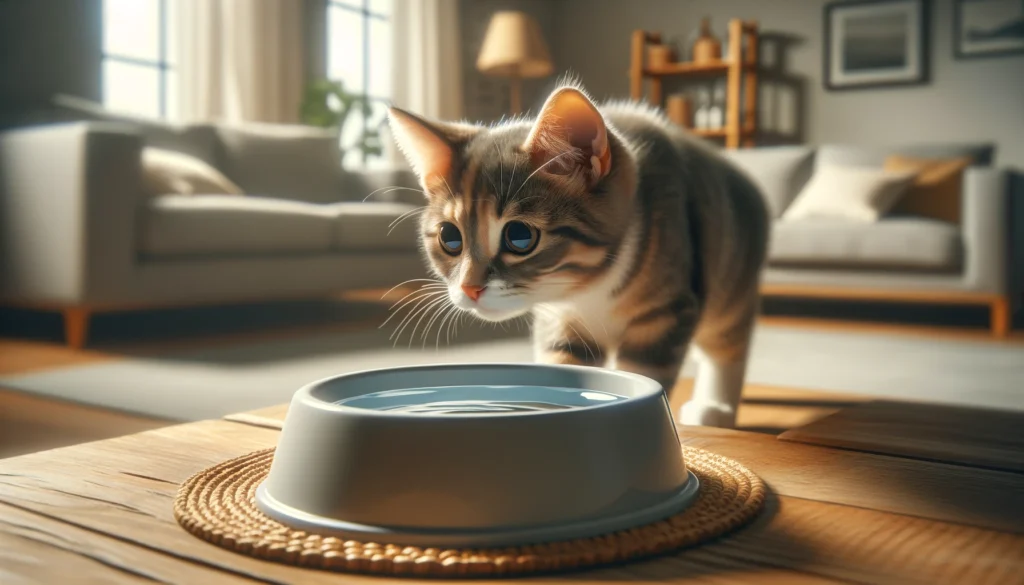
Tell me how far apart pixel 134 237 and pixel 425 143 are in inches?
91.6

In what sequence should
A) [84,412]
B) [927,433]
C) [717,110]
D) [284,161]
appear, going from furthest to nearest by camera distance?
[717,110], [284,161], [84,412], [927,433]

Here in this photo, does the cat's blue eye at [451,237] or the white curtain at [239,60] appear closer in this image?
the cat's blue eye at [451,237]

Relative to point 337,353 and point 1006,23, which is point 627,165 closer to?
point 337,353

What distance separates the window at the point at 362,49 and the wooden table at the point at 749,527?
198 inches

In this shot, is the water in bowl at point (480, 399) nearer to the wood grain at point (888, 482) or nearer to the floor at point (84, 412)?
the wood grain at point (888, 482)

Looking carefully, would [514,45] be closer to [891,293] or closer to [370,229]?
[370,229]

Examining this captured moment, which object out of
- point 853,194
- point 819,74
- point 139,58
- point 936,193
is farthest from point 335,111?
point 819,74

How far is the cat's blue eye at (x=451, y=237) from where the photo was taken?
0.78 meters

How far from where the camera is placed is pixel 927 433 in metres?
0.58

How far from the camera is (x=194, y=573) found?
32 cm

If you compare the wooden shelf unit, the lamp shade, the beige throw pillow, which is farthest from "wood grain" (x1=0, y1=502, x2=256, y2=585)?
the wooden shelf unit

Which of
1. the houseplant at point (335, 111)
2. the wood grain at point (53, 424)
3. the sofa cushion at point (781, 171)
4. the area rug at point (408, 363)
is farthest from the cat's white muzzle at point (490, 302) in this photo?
the houseplant at point (335, 111)

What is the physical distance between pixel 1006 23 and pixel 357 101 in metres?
3.93

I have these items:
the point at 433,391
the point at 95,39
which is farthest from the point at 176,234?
the point at 433,391
